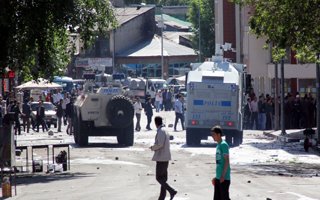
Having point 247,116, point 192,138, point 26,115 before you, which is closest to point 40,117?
point 26,115

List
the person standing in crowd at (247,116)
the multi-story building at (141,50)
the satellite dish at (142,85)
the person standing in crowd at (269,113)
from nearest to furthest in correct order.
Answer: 1. the person standing in crowd at (269,113)
2. the person standing in crowd at (247,116)
3. the satellite dish at (142,85)
4. the multi-story building at (141,50)

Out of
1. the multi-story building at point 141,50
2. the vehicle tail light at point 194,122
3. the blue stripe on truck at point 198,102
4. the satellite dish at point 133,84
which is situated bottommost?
the vehicle tail light at point 194,122

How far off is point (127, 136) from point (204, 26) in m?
64.4

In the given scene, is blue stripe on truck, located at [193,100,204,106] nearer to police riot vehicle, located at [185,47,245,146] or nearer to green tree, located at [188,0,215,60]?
police riot vehicle, located at [185,47,245,146]

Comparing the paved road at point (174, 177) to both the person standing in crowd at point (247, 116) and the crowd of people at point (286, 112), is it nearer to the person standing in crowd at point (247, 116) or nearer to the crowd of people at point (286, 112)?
the crowd of people at point (286, 112)

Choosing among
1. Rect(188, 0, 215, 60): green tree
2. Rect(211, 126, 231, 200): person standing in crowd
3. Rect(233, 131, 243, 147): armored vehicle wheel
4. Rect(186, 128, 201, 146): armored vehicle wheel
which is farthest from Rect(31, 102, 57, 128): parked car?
Rect(211, 126, 231, 200): person standing in crowd

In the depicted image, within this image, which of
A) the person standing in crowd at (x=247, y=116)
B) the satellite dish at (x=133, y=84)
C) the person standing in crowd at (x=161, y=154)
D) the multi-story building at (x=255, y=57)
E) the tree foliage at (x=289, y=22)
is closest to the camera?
the person standing in crowd at (x=161, y=154)

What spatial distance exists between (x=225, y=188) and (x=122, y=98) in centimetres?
2313

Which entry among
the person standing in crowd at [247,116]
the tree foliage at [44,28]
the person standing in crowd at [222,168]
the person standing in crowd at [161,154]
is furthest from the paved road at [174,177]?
the person standing in crowd at [247,116]

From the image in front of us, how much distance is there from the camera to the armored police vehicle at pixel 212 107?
40406mm

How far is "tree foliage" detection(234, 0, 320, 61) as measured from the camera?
31.9 m

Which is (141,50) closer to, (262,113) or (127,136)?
(262,113)

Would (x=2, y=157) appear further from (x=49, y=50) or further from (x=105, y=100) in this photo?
(x=105, y=100)

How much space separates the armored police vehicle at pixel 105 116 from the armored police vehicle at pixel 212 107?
2368 mm
